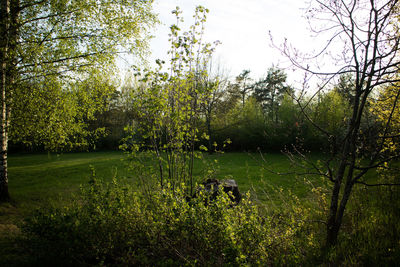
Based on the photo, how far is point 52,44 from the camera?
6.96 metres

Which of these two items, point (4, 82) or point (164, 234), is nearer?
point (164, 234)

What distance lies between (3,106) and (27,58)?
1.39 metres

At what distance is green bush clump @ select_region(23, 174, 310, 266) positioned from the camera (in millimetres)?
2648

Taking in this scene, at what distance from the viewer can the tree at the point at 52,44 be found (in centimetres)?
631

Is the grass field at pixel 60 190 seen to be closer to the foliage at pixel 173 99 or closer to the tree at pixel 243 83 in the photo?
the foliage at pixel 173 99

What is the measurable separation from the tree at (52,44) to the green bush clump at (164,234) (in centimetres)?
451

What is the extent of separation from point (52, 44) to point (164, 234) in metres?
6.88

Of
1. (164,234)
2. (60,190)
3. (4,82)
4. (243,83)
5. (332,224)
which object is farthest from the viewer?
(243,83)

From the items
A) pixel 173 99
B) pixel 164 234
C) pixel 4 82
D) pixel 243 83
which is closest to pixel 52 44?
pixel 4 82

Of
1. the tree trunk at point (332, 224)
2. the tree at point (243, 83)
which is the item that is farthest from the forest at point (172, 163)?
the tree at point (243, 83)

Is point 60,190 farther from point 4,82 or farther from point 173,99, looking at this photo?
point 173,99

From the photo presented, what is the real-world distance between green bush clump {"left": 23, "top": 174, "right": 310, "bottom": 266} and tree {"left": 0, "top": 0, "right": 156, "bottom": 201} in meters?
4.51

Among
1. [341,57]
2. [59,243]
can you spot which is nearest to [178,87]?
[341,57]

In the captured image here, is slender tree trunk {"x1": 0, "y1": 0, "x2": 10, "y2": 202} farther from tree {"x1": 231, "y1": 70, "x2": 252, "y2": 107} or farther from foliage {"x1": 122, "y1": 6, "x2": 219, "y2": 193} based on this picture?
tree {"x1": 231, "y1": 70, "x2": 252, "y2": 107}
